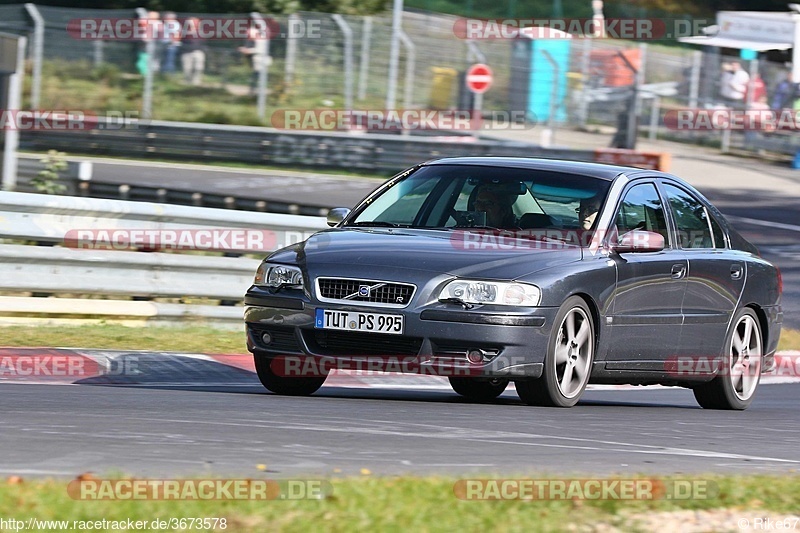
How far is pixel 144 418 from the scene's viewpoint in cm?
690

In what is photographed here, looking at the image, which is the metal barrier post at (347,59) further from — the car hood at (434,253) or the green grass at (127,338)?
the car hood at (434,253)

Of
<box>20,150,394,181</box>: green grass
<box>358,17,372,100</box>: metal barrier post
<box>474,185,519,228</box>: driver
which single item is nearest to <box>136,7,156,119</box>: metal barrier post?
<box>20,150,394,181</box>: green grass

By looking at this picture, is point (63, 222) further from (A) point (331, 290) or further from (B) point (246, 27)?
(B) point (246, 27)

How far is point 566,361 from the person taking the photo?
8.30m

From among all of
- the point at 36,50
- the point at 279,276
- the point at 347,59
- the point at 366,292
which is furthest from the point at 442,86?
the point at 366,292

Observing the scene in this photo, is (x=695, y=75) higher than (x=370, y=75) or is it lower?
higher

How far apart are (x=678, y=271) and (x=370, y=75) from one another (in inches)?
842

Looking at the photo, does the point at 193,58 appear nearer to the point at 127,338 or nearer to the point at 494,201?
the point at 127,338

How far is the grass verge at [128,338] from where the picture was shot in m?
10.7

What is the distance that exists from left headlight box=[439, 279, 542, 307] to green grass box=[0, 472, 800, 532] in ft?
8.77

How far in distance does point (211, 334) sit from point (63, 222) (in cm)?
150

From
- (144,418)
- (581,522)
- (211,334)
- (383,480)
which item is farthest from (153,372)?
(581,522)

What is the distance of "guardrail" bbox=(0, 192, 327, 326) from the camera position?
11.4 m

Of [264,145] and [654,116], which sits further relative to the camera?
[654,116]
